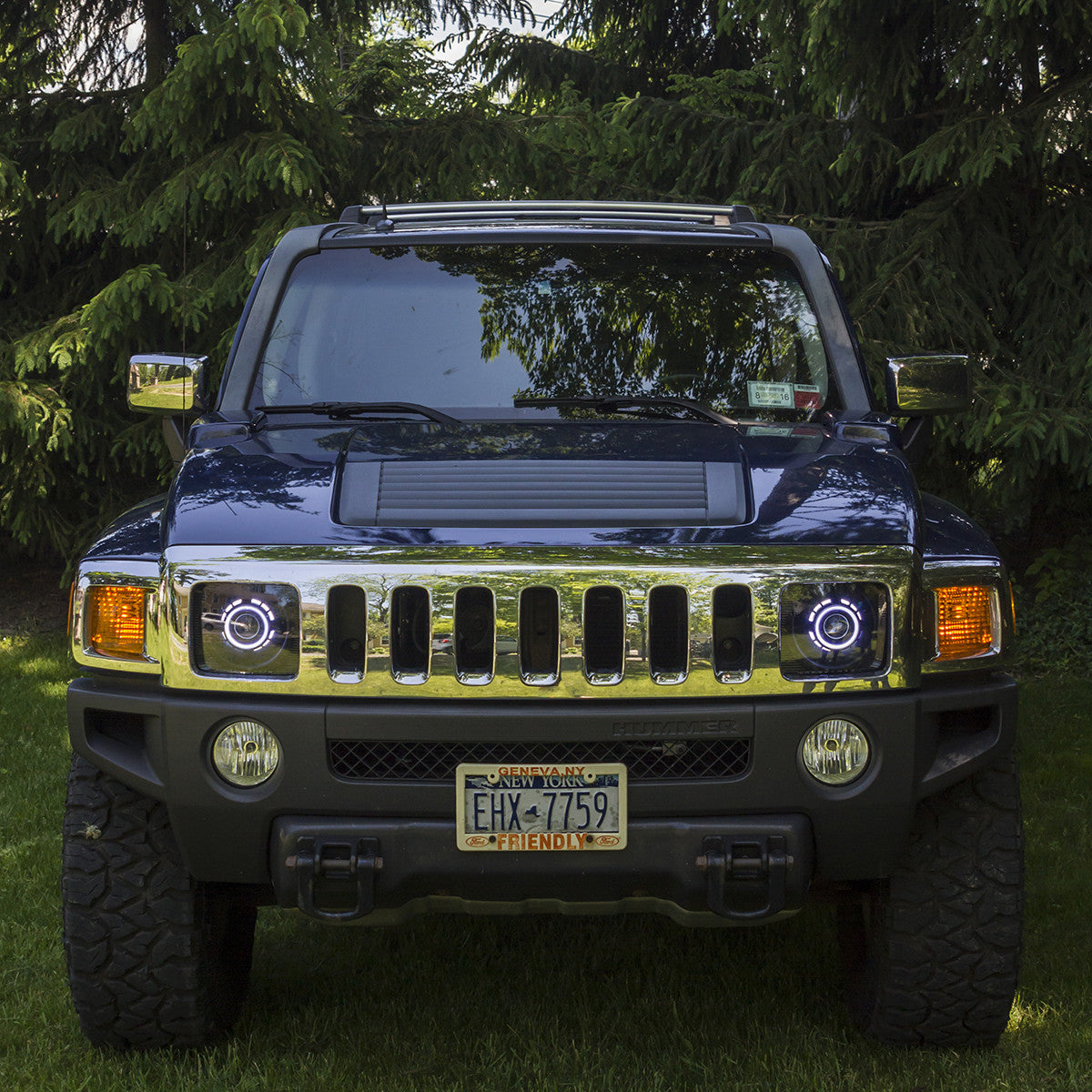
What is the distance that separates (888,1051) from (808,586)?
134 cm

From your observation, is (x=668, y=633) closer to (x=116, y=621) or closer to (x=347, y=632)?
(x=347, y=632)

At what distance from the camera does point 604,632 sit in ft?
8.57

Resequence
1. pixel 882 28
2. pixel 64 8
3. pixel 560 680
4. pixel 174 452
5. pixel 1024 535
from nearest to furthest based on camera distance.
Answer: pixel 560 680
pixel 174 452
pixel 882 28
pixel 64 8
pixel 1024 535

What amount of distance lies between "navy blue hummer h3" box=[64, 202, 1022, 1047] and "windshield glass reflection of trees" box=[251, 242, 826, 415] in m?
0.43

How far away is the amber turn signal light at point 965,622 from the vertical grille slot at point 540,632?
842 mm

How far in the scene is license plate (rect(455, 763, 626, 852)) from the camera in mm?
2594

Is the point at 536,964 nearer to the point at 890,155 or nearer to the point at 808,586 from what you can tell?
the point at 808,586

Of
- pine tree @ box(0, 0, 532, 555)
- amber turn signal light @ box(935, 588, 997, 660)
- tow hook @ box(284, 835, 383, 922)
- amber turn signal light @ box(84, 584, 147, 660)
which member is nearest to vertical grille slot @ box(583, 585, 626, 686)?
tow hook @ box(284, 835, 383, 922)

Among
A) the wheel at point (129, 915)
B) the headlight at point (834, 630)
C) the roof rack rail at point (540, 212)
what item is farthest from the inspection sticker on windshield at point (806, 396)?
the wheel at point (129, 915)

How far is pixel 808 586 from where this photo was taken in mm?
2598

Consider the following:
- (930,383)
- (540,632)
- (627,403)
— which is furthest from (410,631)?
(930,383)

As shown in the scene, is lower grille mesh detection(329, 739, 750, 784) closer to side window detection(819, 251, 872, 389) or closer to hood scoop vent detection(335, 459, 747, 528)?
hood scoop vent detection(335, 459, 747, 528)

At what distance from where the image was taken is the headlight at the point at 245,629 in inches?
102

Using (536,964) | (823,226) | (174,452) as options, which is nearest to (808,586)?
(536,964)
